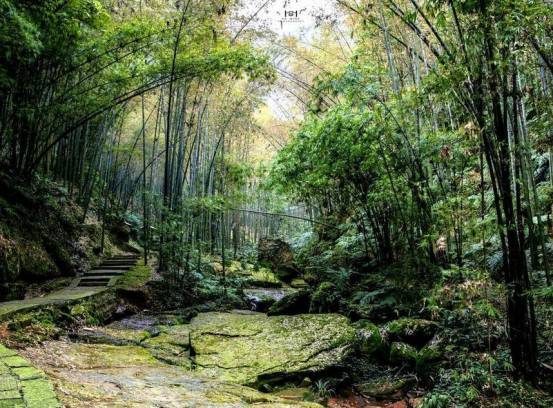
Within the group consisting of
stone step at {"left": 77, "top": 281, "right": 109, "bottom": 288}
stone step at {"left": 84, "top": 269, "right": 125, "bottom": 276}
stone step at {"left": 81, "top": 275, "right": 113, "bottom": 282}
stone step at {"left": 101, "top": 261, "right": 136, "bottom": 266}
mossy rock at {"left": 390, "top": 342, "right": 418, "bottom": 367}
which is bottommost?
mossy rock at {"left": 390, "top": 342, "right": 418, "bottom": 367}

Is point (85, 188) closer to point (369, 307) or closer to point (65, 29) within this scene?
point (65, 29)

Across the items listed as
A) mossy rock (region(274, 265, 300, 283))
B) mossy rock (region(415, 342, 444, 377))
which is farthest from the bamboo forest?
mossy rock (region(274, 265, 300, 283))

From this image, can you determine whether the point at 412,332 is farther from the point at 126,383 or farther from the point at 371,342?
the point at 126,383

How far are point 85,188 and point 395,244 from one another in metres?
7.36

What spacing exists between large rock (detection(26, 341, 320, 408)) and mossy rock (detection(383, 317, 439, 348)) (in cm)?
157

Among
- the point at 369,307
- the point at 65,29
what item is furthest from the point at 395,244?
the point at 65,29

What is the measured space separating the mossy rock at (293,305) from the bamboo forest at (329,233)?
0.02 metres

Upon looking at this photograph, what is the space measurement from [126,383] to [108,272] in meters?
4.99

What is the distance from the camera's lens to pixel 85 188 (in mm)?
9578

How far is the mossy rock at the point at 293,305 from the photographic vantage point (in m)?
6.05

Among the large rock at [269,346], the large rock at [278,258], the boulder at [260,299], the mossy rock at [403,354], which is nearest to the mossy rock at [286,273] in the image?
the large rock at [278,258]

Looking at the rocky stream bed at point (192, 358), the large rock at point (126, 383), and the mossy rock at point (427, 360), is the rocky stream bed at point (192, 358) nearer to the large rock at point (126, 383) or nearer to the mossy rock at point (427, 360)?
the large rock at point (126, 383)

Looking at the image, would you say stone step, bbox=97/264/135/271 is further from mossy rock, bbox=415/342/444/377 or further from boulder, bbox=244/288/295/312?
mossy rock, bbox=415/342/444/377

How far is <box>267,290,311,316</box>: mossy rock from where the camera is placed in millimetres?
6047
